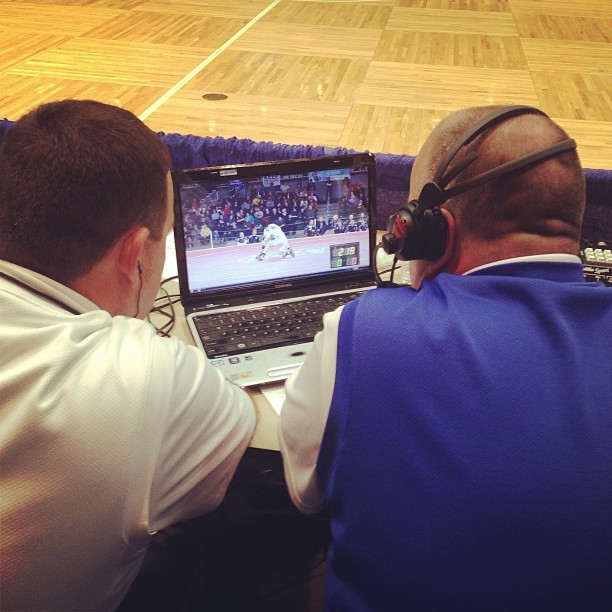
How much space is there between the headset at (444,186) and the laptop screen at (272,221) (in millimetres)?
540

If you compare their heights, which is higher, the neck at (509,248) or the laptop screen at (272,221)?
the neck at (509,248)

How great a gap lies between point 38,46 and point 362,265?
5233 mm

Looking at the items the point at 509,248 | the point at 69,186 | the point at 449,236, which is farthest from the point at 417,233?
the point at 69,186

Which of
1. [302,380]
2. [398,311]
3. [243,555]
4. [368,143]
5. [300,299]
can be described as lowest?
[243,555]

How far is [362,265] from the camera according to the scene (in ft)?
5.78

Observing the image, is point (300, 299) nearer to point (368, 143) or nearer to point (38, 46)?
point (368, 143)

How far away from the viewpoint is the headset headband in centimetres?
96

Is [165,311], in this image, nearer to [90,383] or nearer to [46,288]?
[46,288]

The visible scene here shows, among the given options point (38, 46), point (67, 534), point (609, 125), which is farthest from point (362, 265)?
point (38, 46)

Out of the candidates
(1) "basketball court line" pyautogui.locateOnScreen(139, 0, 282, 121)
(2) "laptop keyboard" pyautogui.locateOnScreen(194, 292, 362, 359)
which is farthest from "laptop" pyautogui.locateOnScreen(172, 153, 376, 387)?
(1) "basketball court line" pyautogui.locateOnScreen(139, 0, 282, 121)

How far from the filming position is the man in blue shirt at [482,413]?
806 millimetres

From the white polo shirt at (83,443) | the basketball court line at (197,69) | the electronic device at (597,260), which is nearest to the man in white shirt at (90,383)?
the white polo shirt at (83,443)

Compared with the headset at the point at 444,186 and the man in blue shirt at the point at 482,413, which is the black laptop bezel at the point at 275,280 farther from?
the man in blue shirt at the point at 482,413

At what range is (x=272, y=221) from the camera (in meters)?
1.66
